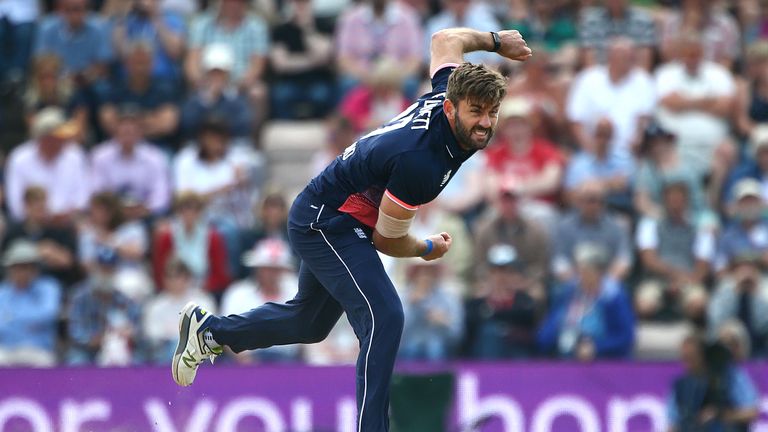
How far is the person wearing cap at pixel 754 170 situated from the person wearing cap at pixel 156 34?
560cm

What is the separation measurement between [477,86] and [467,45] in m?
0.94

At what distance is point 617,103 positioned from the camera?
14562 mm

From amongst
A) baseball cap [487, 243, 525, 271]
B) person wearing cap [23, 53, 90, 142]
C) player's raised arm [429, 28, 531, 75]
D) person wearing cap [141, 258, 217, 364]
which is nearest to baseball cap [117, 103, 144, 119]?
person wearing cap [23, 53, 90, 142]

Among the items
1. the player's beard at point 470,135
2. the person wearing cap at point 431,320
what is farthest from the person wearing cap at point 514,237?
the player's beard at point 470,135

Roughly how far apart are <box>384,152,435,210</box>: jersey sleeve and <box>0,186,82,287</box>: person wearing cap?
20.8 feet

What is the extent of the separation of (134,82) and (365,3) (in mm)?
2502

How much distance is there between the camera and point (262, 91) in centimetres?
1491

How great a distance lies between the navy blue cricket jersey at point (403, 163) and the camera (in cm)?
768

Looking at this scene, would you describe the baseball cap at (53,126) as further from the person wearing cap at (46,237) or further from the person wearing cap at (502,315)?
the person wearing cap at (502,315)

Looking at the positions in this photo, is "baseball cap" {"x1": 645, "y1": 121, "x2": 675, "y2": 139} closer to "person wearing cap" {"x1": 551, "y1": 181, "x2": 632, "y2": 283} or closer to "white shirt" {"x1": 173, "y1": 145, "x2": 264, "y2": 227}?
"person wearing cap" {"x1": 551, "y1": 181, "x2": 632, "y2": 283}

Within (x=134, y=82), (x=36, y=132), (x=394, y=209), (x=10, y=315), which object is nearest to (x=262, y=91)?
(x=134, y=82)

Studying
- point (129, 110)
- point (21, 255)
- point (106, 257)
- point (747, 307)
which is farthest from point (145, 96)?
point (747, 307)

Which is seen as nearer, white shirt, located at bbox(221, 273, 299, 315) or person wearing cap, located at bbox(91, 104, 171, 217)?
white shirt, located at bbox(221, 273, 299, 315)

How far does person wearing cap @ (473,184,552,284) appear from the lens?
13328 mm
